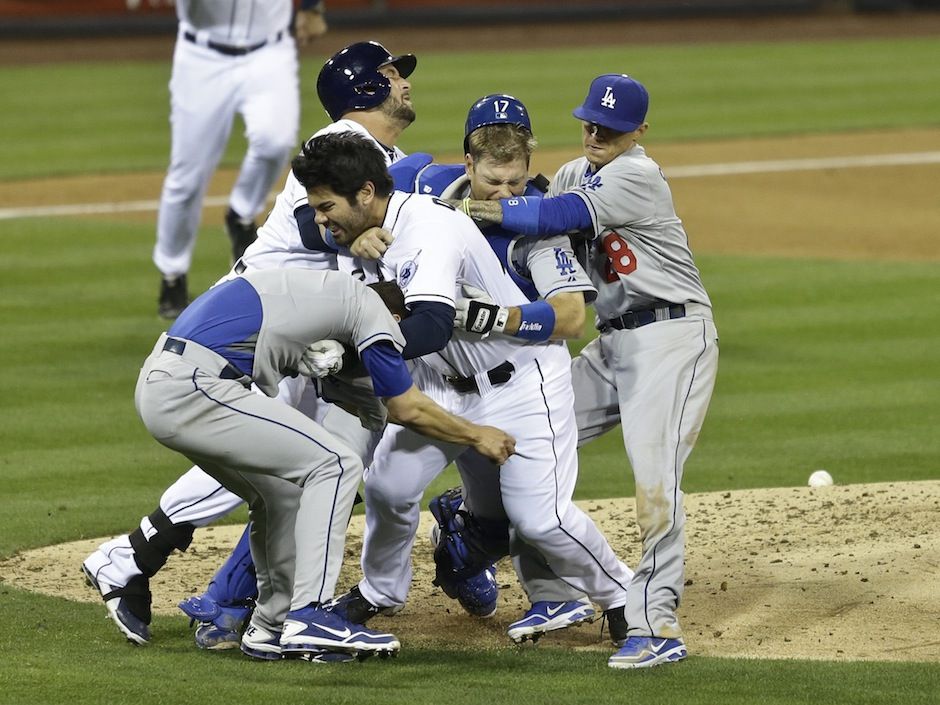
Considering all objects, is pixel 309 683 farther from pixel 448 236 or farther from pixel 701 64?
pixel 701 64

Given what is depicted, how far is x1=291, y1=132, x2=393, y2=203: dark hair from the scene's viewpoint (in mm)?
5008

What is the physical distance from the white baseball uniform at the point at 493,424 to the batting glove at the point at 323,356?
1.16ft

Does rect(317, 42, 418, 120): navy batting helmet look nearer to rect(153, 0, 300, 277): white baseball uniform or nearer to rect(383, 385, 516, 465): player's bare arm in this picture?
rect(383, 385, 516, 465): player's bare arm

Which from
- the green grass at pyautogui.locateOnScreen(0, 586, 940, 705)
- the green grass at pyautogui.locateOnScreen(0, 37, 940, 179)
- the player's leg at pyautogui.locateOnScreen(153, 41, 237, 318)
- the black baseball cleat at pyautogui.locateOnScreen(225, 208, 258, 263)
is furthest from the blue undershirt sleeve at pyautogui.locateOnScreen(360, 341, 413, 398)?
the green grass at pyautogui.locateOnScreen(0, 37, 940, 179)

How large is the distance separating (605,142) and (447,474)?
307 cm

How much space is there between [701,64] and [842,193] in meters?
8.60

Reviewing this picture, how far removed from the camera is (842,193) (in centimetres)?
1562

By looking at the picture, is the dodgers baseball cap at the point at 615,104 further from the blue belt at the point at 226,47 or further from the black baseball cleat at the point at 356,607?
the blue belt at the point at 226,47

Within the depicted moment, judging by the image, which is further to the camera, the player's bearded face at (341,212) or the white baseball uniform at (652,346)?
the white baseball uniform at (652,346)

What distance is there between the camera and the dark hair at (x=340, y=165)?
5.01 metres

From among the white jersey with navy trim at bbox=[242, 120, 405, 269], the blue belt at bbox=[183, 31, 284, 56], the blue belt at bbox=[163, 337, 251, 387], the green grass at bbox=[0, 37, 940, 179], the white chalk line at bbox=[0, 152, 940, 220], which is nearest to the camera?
the blue belt at bbox=[163, 337, 251, 387]

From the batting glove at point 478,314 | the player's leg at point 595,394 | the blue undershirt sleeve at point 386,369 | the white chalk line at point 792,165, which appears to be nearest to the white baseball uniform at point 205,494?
the blue undershirt sleeve at point 386,369

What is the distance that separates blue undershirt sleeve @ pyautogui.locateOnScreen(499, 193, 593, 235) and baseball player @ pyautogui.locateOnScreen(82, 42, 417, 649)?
0.72 m

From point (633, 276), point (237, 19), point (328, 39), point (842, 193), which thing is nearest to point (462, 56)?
point (328, 39)
